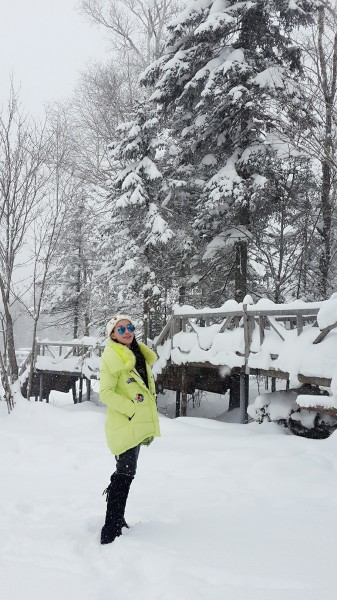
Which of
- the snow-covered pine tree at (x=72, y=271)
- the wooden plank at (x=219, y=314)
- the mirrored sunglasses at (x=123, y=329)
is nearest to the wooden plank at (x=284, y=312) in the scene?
the wooden plank at (x=219, y=314)

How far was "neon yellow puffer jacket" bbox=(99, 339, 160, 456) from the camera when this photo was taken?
3.66 m

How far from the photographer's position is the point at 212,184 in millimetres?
12062

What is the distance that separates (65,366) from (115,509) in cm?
1694

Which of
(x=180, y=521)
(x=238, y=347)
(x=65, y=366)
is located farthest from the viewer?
(x=65, y=366)

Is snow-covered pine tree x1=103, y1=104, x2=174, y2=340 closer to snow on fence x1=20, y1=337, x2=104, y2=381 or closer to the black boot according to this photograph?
snow on fence x1=20, y1=337, x2=104, y2=381

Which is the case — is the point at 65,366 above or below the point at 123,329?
below

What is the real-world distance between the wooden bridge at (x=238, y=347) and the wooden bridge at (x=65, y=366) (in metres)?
5.06

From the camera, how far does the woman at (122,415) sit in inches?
143

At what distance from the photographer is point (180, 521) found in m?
4.05

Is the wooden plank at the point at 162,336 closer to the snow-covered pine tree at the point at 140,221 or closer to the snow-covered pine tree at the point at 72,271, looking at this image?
the snow-covered pine tree at the point at 140,221

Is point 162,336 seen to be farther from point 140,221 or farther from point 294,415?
point 294,415

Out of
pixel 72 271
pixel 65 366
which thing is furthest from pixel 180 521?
pixel 72 271

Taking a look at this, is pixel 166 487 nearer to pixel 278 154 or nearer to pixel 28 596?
pixel 28 596

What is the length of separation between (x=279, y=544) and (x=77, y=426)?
18.4 feet
